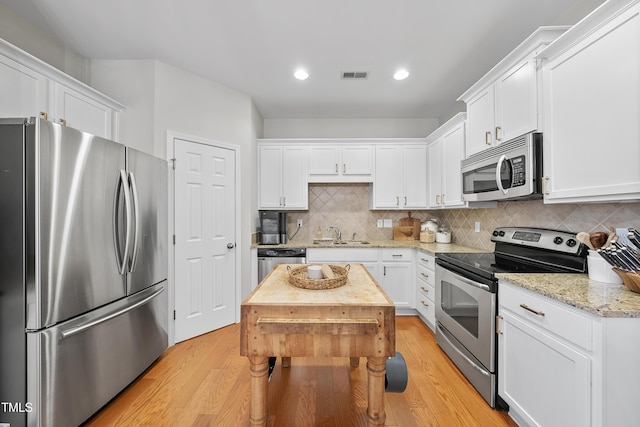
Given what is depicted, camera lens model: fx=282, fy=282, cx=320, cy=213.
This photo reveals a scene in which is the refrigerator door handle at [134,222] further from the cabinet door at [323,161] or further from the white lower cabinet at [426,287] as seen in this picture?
the white lower cabinet at [426,287]

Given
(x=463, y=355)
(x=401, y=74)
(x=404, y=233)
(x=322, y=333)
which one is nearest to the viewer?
(x=322, y=333)

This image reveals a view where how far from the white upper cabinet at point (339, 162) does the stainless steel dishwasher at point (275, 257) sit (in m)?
1.03

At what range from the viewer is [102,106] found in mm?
2516

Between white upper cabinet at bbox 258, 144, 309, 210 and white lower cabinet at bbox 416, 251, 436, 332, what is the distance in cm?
163

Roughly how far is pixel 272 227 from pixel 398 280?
171cm

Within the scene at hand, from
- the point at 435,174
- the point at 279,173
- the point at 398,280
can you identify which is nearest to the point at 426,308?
the point at 398,280

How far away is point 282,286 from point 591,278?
170 centimetres

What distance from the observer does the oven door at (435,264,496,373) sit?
1.83 meters

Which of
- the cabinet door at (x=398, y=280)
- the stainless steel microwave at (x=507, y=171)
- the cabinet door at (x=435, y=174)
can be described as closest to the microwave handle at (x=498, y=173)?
the stainless steel microwave at (x=507, y=171)

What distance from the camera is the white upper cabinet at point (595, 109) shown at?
1.29m

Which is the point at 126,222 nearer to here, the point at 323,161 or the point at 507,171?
the point at 323,161

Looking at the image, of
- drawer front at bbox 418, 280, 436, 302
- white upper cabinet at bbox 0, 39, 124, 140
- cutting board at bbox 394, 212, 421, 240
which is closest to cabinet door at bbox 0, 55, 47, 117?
white upper cabinet at bbox 0, 39, 124, 140

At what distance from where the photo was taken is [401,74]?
290cm

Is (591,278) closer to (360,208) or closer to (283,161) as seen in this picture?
(360,208)
